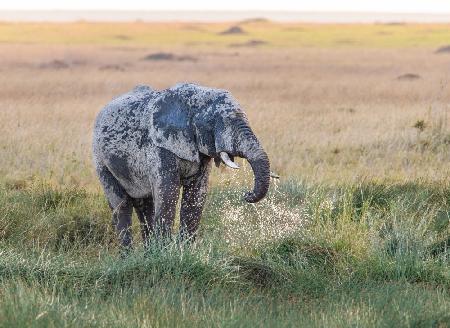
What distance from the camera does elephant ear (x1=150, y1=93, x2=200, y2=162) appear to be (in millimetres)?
7625

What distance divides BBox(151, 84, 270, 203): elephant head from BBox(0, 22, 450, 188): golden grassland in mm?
2905

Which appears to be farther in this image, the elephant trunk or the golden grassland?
the golden grassland

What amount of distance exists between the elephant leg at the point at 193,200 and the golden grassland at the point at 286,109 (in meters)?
2.60

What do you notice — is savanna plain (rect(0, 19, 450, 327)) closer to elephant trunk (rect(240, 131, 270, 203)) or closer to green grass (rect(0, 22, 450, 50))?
elephant trunk (rect(240, 131, 270, 203))

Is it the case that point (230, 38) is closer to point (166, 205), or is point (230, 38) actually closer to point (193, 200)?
point (193, 200)

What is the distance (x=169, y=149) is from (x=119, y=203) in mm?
1102

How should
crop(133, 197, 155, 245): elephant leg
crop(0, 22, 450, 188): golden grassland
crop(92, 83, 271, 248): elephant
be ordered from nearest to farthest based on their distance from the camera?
crop(92, 83, 271, 248): elephant → crop(133, 197, 155, 245): elephant leg → crop(0, 22, 450, 188): golden grassland

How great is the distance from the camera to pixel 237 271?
740cm

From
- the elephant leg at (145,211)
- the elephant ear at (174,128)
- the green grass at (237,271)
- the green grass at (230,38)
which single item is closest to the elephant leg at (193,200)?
the green grass at (237,271)

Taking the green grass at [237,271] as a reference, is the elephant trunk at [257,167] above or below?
above

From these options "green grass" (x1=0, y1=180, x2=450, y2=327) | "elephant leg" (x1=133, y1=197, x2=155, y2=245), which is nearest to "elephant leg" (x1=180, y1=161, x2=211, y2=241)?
"green grass" (x1=0, y1=180, x2=450, y2=327)

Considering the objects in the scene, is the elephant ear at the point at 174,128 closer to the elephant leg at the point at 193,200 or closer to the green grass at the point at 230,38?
the elephant leg at the point at 193,200

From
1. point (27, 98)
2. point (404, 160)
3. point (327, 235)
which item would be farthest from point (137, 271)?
point (27, 98)

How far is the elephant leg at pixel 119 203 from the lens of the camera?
8.59 metres
